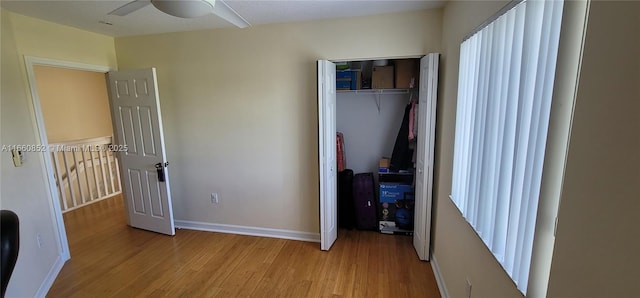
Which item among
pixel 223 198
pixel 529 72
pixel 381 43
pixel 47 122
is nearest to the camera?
pixel 529 72

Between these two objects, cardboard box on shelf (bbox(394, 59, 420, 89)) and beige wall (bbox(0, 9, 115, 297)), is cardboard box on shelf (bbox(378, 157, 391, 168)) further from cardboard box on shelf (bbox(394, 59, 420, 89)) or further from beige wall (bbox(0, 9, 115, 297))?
beige wall (bbox(0, 9, 115, 297))

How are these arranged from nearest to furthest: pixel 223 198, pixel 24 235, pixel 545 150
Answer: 1. pixel 545 150
2. pixel 24 235
3. pixel 223 198

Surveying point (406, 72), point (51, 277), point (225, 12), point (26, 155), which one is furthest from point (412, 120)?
point (51, 277)

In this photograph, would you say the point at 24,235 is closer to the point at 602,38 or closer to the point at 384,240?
the point at 384,240

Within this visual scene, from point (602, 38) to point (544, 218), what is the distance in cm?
57

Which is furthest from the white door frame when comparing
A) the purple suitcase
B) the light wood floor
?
the purple suitcase

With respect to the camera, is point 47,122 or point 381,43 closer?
point 381,43

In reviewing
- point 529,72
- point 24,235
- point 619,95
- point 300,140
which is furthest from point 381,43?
point 24,235

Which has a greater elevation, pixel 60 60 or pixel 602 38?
pixel 60 60

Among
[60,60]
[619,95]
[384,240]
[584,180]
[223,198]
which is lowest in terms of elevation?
[384,240]

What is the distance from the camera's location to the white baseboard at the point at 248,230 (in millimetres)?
3080

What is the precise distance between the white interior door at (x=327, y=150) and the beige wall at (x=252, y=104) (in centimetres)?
20

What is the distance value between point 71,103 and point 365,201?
5006 millimetres

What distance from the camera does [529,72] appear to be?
100cm
